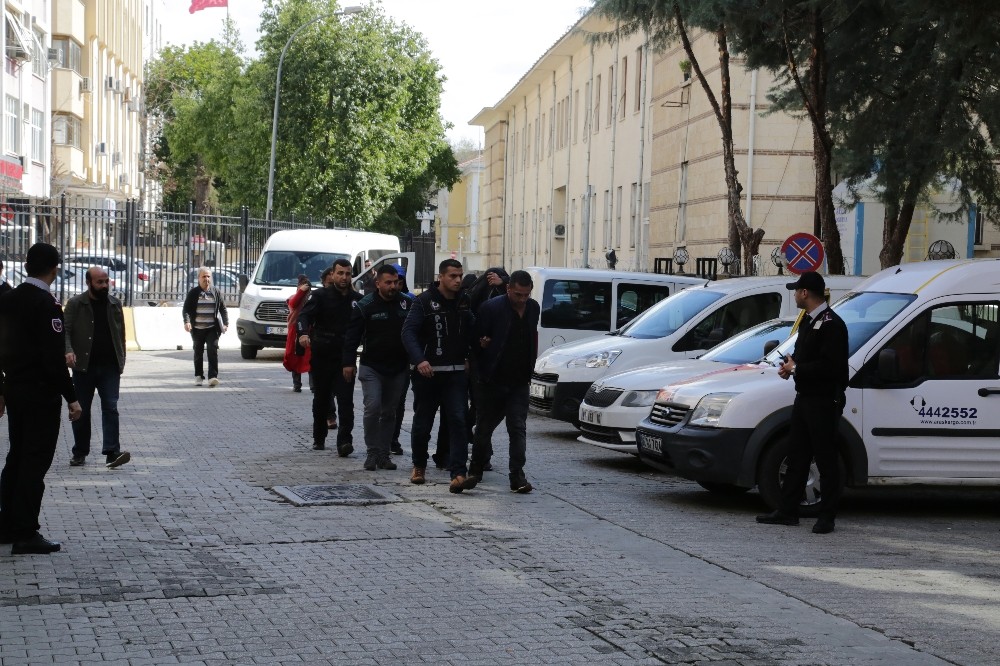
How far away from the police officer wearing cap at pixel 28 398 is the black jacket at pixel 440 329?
143 inches

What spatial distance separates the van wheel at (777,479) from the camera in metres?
10.5

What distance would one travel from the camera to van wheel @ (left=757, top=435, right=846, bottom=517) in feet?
34.5

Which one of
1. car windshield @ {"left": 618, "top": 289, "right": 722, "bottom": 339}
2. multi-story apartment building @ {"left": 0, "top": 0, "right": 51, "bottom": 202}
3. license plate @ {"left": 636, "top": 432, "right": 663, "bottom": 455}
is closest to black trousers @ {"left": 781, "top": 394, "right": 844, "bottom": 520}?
license plate @ {"left": 636, "top": 432, "right": 663, "bottom": 455}

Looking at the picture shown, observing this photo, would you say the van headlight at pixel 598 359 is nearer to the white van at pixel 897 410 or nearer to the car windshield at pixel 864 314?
the car windshield at pixel 864 314

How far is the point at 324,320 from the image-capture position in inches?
565

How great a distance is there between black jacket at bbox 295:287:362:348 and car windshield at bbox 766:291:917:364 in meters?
4.76

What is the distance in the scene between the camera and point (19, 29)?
42.5 meters

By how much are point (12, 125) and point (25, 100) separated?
2.10 m

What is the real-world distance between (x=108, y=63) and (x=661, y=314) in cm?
5304

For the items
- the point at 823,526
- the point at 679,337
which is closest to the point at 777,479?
the point at 823,526

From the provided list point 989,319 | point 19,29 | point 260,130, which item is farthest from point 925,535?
point 260,130

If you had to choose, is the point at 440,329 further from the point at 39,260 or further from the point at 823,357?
the point at 39,260

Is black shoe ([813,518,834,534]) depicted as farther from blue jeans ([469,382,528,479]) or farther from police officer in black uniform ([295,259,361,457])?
police officer in black uniform ([295,259,361,457])

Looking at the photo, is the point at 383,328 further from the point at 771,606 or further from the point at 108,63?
the point at 108,63
